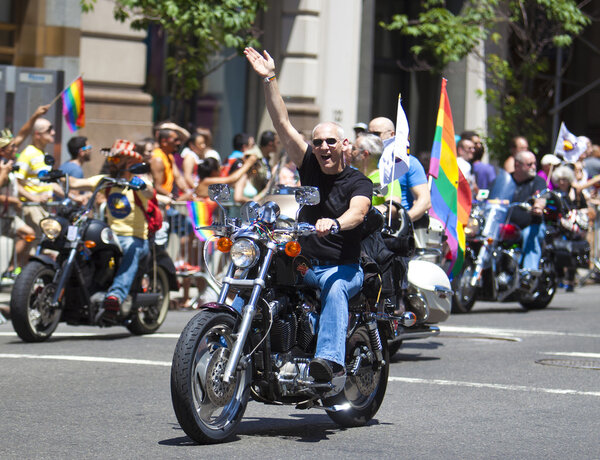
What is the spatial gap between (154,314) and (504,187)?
5259 mm

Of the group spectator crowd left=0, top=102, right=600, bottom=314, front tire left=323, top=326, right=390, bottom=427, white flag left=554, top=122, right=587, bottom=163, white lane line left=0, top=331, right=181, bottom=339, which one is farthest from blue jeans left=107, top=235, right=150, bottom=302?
white flag left=554, top=122, right=587, bottom=163

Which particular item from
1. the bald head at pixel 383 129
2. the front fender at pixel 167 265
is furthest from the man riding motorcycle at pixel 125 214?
the bald head at pixel 383 129

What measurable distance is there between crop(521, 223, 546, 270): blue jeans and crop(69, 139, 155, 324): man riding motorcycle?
215 inches

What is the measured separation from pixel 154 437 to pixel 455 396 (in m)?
2.55

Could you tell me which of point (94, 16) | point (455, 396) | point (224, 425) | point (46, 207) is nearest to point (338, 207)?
point (224, 425)

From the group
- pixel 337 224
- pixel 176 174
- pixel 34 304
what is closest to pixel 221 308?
pixel 337 224

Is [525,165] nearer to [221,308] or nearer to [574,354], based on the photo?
[574,354]

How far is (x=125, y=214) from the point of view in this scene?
1216 centimetres

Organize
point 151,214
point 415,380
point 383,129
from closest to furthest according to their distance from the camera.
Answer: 1. point 415,380
2. point 383,129
3. point 151,214

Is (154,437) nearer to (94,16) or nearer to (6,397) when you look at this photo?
(6,397)

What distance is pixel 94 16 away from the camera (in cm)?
1903

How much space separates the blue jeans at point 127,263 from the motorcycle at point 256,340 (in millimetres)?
4433

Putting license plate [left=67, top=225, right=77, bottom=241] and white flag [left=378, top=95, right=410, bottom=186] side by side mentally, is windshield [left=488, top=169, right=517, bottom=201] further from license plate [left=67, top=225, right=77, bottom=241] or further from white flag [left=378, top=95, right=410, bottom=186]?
white flag [left=378, top=95, right=410, bottom=186]

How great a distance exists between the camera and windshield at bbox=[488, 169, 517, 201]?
1594 cm
